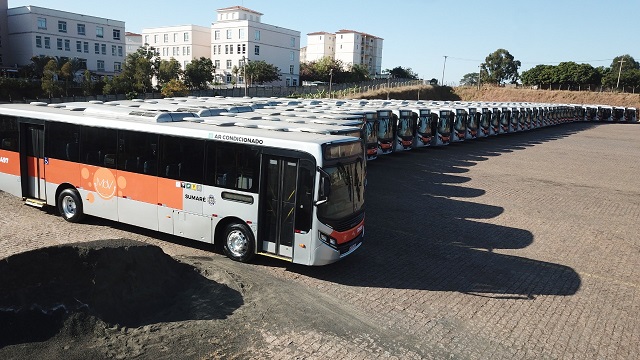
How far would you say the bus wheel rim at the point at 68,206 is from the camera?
12.3m

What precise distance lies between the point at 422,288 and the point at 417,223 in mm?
4581

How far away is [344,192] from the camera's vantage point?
9.52 metres

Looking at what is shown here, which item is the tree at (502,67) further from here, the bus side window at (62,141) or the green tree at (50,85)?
the bus side window at (62,141)

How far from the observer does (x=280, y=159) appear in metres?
9.33

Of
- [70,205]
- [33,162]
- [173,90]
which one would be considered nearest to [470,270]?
[70,205]

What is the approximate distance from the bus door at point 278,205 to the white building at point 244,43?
71.7m

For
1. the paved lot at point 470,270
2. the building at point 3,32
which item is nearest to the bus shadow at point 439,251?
the paved lot at point 470,270

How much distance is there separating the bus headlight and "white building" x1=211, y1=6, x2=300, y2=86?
7227 cm

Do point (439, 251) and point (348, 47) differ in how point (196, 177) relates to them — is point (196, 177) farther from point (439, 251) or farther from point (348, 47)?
point (348, 47)

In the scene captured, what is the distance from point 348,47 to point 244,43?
130 feet

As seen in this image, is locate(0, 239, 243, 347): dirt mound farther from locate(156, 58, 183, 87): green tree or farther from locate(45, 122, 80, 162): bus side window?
locate(156, 58, 183, 87): green tree

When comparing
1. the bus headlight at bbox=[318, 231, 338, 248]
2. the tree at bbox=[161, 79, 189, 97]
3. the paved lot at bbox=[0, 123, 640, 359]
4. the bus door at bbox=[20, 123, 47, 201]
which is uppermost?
the tree at bbox=[161, 79, 189, 97]

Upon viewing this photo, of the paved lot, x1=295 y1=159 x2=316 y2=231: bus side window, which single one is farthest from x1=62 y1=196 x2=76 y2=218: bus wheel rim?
x1=295 y1=159 x2=316 y2=231: bus side window

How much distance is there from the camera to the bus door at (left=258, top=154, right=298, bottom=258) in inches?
363
